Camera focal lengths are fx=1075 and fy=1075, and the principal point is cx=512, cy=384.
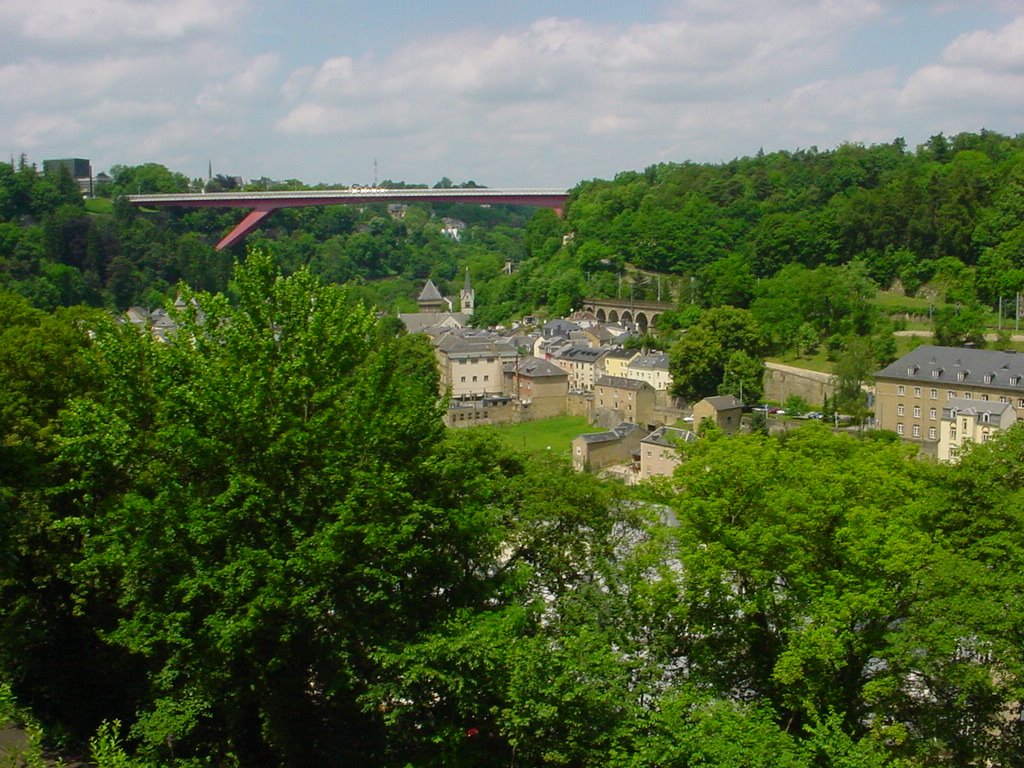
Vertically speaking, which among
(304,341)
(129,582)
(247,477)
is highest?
(304,341)

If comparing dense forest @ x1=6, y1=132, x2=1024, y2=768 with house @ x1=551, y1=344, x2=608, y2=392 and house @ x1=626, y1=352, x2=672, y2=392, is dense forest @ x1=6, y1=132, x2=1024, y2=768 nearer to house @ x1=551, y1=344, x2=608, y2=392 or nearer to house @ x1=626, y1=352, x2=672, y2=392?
house @ x1=626, y1=352, x2=672, y2=392

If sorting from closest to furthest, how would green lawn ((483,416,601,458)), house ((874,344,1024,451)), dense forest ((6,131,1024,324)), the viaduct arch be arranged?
house ((874,344,1024,451)) < green lawn ((483,416,601,458)) < dense forest ((6,131,1024,324)) < the viaduct arch

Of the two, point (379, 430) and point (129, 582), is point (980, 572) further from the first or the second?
point (129, 582)

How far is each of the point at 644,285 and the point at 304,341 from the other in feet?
154

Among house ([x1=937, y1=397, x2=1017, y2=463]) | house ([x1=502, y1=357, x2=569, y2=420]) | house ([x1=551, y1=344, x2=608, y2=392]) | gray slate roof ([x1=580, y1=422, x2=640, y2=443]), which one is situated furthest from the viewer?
house ([x1=551, y1=344, x2=608, y2=392])

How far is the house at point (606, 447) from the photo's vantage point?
103ft

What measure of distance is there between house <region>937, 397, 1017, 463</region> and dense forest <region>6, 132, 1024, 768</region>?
14.6 meters

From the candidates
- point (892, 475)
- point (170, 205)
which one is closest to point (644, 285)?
point (170, 205)

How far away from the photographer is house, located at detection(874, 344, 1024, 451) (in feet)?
94.5

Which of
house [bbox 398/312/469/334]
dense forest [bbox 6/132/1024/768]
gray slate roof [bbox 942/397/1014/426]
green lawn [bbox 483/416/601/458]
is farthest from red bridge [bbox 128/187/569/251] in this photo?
dense forest [bbox 6/132/1024/768]

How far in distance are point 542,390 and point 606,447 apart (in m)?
9.37

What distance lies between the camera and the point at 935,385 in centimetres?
2984

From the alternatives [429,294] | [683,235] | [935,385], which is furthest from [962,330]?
[429,294]

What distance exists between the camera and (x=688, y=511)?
10547 millimetres
